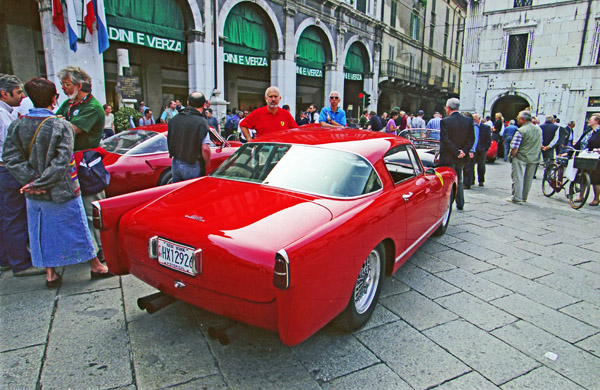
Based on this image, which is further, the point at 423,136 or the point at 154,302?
the point at 423,136

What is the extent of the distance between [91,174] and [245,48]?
1513cm

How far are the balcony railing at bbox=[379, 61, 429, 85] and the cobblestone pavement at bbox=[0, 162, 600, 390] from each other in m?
26.2

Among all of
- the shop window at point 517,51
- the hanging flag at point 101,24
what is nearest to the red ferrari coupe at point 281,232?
the hanging flag at point 101,24

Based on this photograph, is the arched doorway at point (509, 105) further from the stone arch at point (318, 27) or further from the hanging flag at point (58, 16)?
the hanging flag at point (58, 16)

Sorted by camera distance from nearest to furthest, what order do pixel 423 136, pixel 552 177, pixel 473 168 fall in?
pixel 552 177
pixel 473 168
pixel 423 136

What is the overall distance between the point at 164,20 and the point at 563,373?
50.8 feet

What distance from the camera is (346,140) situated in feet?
11.3

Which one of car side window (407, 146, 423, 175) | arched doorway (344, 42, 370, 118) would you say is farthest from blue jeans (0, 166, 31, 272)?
arched doorway (344, 42, 370, 118)

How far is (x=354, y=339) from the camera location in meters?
2.66

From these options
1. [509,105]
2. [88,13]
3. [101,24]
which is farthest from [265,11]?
[509,105]

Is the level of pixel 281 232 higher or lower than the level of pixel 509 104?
lower

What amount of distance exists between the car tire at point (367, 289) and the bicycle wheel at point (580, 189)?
6.46 m

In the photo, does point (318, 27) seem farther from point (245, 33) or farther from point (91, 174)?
point (91, 174)

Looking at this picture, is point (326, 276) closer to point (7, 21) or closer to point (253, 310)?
point (253, 310)
